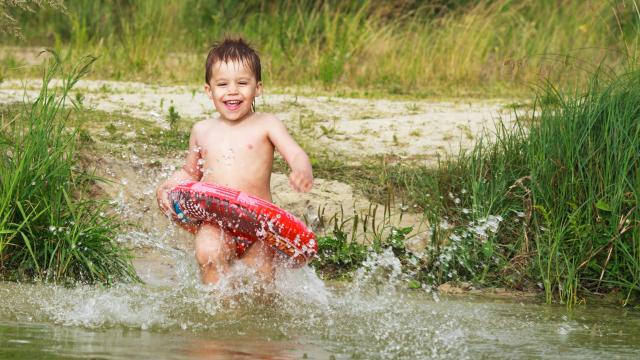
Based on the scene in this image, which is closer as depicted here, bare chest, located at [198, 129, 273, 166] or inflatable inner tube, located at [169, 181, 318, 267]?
inflatable inner tube, located at [169, 181, 318, 267]

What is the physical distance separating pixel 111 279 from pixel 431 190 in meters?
2.13

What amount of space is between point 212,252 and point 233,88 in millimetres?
802

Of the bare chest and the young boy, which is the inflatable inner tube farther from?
the bare chest

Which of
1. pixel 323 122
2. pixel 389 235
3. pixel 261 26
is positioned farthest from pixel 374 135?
pixel 261 26

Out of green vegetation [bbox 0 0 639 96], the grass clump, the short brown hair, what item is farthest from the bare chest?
green vegetation [bbox 0 0 639 96]

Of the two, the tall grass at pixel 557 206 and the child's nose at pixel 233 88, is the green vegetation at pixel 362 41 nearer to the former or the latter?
the tall grass at pixel 557 206

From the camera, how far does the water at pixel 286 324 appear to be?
457cm

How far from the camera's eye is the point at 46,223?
19.1ft

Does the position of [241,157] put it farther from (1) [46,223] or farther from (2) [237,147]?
(1) [46,223]

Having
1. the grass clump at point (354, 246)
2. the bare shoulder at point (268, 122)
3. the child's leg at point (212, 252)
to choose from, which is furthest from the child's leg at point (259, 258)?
the grass clump at point (354, 246)

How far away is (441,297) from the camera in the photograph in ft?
20.1

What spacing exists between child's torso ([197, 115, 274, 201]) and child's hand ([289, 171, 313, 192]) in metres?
0.54

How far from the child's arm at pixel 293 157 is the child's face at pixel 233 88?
16 centimetres

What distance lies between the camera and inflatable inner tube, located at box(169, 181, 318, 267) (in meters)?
5.18
